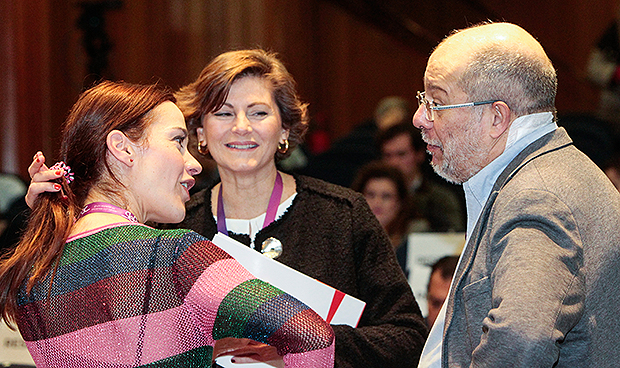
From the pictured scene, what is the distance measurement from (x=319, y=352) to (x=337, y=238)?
2.87ft

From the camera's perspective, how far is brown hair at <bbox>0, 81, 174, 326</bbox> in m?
1.41

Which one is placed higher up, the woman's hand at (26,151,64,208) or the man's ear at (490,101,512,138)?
the man's ear at (490,101,512,138)

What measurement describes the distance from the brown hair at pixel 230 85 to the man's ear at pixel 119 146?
2.30 ft

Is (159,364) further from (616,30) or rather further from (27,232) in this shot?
(616,30)

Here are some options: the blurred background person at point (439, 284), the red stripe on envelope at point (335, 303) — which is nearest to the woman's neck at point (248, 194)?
the red stripe on envelope at point (335, 303)

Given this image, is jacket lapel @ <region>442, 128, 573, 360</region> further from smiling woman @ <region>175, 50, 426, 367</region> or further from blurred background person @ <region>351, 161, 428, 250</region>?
blurred background person @ <region>351, 161, 428, 250</region>

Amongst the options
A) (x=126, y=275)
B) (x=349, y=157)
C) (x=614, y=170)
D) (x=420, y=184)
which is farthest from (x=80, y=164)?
(x=349, y=157)

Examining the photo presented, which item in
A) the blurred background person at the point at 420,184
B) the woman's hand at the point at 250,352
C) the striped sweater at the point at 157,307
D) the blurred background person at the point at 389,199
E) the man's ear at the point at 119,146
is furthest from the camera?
the blurred background person at the point at 420,184

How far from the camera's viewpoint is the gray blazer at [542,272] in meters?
1.25

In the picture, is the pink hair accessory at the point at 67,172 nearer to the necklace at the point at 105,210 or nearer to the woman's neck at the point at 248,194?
the necklace at the point at 105,210

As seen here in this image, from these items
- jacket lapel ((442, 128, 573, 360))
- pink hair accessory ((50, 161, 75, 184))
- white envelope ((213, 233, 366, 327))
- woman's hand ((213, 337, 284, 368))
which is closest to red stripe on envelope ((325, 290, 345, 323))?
white envelope ((213, 233, 366, 327))

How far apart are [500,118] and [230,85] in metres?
0.93

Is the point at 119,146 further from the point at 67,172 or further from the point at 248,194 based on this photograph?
the point at 248,194

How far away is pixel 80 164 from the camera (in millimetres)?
1522
